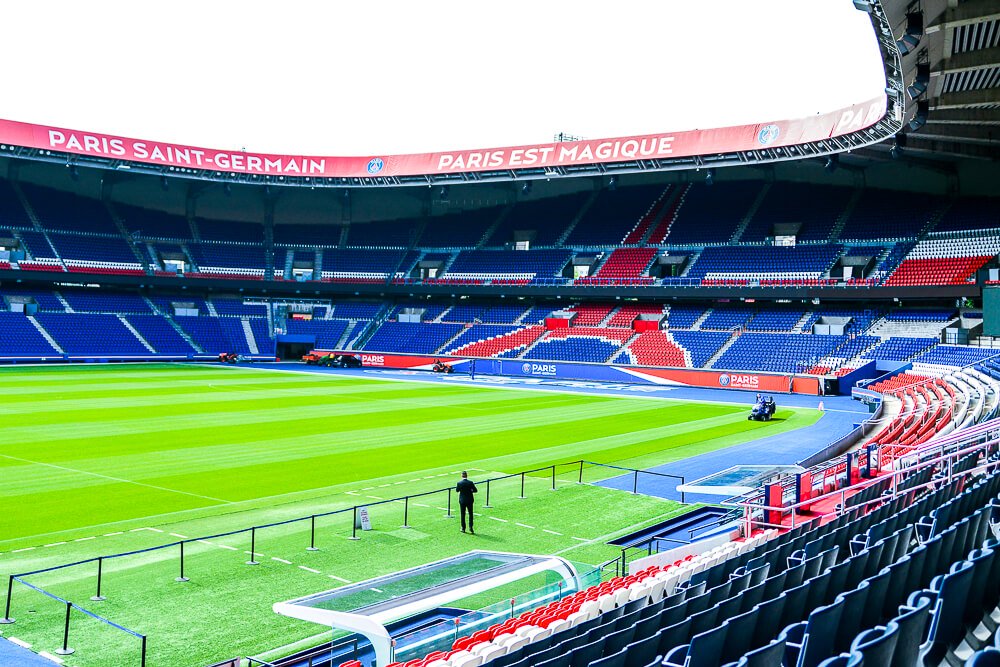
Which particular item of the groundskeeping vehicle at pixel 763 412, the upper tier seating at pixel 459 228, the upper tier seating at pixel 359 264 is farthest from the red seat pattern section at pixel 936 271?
the upper tier seating at pixel 359 264

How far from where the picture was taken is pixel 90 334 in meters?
60.8

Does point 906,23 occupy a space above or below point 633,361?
above

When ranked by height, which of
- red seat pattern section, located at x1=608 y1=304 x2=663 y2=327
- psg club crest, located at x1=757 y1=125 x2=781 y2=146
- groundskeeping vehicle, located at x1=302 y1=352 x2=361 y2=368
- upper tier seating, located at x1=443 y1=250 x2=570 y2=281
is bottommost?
groundskeeping vehicle, located at x1=302 y1=352 x2=361 y2=368

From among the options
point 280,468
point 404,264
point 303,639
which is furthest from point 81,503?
point 404,264

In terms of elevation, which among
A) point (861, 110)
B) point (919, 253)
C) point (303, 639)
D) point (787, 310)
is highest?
point (861, 110)

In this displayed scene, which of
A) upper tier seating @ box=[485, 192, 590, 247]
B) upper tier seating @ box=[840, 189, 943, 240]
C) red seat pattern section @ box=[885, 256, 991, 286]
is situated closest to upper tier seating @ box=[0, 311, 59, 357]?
upper tier seating @ box=[485, 192, 590, 247]

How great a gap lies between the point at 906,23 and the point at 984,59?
2754mm

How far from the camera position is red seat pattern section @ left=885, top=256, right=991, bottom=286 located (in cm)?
4750

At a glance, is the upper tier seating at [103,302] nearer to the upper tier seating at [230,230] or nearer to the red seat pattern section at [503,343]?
the upper tier seating at [230,230]

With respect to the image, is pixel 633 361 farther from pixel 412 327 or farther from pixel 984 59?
pixel 984 59

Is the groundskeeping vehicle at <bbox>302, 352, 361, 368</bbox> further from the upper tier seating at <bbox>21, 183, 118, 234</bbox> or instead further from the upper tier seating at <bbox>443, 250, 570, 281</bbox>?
the upper tier seating at <bbox>21, 183, 118, 234</bbox>

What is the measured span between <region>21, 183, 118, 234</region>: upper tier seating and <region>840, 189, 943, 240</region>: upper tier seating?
57.1 m

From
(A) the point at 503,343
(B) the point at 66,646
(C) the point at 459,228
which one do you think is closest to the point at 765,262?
(A) the point at 503,343

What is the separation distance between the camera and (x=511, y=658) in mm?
7176
